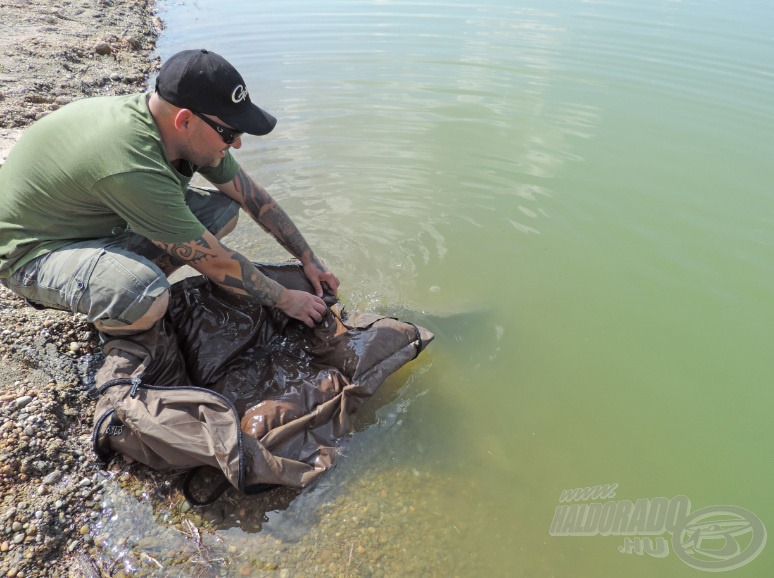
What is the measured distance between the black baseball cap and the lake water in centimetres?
162

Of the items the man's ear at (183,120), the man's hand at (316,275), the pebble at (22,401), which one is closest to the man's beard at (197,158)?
the man's ear at (183,120)

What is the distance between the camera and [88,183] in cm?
219

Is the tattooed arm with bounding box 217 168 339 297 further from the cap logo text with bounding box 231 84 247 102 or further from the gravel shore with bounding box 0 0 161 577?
the gravel shore with bounding box 0 0 161 577

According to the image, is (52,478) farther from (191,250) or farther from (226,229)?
(226,229)

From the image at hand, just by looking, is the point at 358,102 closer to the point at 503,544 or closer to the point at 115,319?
the point at 115,319

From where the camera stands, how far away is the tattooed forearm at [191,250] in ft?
7.64

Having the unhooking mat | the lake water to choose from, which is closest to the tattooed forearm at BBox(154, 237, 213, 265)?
the unhooking mat

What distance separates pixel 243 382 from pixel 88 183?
46.7 inches

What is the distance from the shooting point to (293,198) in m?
4.75

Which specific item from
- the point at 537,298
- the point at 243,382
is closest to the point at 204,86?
the point at 243,382

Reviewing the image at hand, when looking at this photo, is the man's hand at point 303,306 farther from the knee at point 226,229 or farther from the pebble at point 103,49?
the pebble at point 103,49

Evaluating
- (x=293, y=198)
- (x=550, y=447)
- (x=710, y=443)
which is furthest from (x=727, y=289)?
(x=293, y=198)

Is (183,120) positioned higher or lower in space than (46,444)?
higher

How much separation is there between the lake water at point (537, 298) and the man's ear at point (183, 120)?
5.30ft
